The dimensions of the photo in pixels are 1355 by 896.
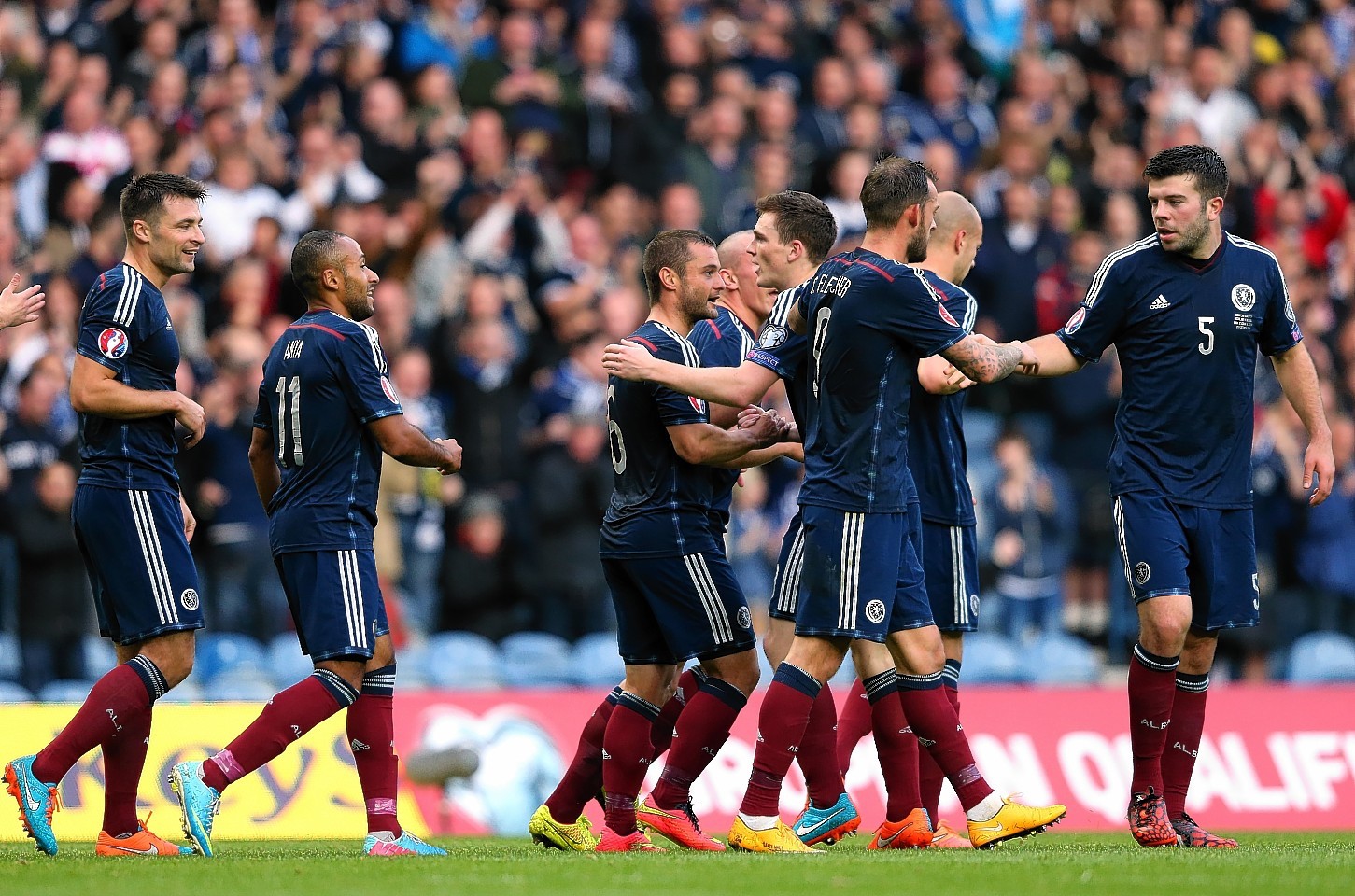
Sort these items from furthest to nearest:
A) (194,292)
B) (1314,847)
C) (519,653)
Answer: (194,292) < (519,653) < (1314,847)

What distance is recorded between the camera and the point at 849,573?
308 inches

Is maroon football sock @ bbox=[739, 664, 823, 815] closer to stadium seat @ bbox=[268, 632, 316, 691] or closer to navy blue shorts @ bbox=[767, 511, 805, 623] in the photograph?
navy blue shorts @ bbox=[767, 511, 805, 623]

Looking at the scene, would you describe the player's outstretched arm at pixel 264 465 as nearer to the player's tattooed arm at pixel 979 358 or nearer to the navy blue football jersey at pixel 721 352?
the navy blue football jersey at pixel 721 352

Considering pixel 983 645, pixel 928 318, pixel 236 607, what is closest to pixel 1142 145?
pixel 983 645

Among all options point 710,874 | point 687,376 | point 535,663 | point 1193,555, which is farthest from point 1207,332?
point 535,663

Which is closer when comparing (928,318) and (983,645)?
(928,318)

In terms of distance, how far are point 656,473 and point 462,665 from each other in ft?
15.7

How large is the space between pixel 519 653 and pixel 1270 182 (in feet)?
30.2

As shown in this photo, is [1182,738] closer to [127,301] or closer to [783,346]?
[783,346]

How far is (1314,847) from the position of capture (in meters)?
8.92

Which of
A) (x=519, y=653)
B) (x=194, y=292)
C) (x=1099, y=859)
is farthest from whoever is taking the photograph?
(x=194, y=292)

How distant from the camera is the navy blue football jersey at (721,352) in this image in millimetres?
8633

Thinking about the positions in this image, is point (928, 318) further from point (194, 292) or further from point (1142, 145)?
point (1142, 145)

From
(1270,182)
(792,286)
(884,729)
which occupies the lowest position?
(884,729)
